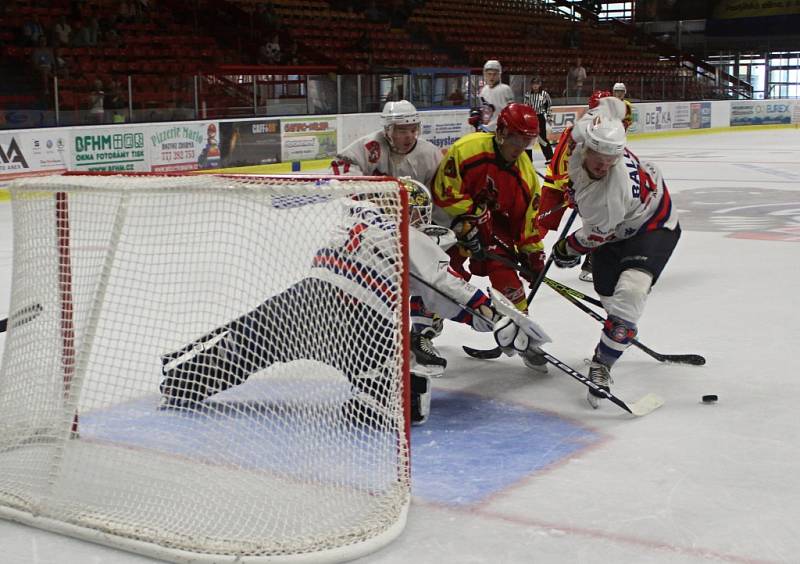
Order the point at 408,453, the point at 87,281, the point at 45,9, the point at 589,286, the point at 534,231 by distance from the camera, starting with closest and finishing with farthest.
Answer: the point at 408,453
the point at 87,281
the point at 534,231
the point at 589,286
the point at 45,9

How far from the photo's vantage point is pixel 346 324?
114 inches

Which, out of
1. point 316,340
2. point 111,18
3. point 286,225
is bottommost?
point 316,340

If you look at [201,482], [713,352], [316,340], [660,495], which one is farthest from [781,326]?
[201,482]

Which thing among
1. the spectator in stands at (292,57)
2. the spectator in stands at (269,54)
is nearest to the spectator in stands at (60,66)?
the spectator in stands at (269,54)

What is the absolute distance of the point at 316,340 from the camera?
9.57ft

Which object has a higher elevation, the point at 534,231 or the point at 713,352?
the point at 534,231

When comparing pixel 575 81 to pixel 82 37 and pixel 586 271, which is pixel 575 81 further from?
pixel 586 271

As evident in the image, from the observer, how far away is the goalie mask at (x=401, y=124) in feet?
12.8

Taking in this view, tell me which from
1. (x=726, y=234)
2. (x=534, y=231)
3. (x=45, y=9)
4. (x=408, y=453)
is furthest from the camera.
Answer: (x=45, y=9)

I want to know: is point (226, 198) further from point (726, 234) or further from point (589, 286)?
point (726, 234)

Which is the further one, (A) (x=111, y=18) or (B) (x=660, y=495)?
A: (A) (x=111, y=18)

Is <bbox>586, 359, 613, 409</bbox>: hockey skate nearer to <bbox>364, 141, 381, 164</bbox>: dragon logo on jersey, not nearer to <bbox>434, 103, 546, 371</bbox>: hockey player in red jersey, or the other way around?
<bbox>434, 103, 546, 371</bbox>: hockey player in red jersey

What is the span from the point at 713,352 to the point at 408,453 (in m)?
2.14

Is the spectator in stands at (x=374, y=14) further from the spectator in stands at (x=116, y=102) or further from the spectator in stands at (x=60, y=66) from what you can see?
the spectator in stands at (x=116, y=102)
